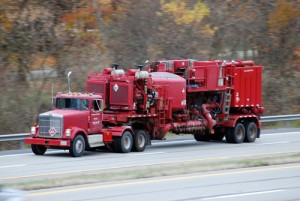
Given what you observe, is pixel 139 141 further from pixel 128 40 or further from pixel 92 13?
pixel 128 40

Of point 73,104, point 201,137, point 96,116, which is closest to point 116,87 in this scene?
point 96,116

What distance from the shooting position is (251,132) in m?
28.7

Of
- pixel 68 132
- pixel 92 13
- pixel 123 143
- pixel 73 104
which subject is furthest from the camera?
pixel 92 13

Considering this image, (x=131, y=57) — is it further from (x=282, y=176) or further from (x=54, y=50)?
(x=282, y=176)

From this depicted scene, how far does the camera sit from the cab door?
23750 millimetres

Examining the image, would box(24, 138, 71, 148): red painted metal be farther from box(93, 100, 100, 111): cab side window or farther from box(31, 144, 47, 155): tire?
box(93, 100, 100, 111): cab side window

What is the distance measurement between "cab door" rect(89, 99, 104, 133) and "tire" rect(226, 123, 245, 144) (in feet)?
20.0

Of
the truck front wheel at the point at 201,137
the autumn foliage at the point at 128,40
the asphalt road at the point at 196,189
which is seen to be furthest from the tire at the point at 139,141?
the autumn foliage at the point at 128,40

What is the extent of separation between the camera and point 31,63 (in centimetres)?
3316

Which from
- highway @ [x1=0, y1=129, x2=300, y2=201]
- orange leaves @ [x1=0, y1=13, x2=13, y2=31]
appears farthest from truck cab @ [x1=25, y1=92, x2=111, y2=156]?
orange leaves @ [x1=0, y1=13, x2=13, y2=31]

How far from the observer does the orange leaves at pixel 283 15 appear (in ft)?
137

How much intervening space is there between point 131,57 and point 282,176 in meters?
20.6

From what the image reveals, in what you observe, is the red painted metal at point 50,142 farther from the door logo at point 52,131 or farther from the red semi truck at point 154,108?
the door logo at point 52,131

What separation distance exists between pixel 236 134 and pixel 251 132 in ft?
2.72
